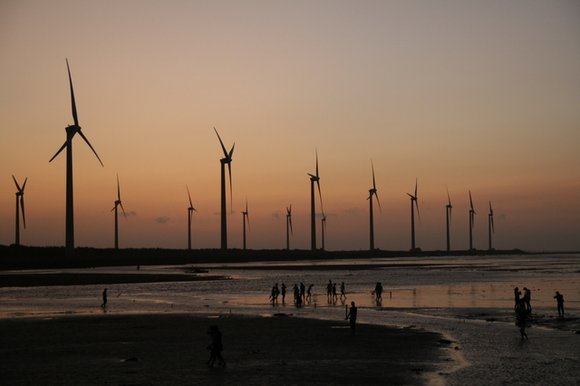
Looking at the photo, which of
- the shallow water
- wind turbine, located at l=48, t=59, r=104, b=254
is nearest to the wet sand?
the shallow water

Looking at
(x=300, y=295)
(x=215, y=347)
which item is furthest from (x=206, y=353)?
(x=300, y=295)

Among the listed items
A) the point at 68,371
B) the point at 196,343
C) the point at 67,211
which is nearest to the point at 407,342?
the point at 196,343

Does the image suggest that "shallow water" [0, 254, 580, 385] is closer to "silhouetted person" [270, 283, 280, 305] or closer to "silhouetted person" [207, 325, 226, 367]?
"silhouetted person" [270, 283, 280, 305]

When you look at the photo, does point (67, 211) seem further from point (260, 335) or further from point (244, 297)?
point (260, 335)

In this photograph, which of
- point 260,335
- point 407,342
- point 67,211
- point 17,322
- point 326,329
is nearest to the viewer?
point 407,342

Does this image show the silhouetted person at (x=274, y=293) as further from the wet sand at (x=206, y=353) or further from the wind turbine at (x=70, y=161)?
the wind turbine at (x=70, y=161)

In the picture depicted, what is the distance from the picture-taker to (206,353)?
31.9m

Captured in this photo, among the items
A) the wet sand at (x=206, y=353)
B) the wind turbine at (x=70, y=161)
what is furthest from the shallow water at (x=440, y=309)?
the wind turbine at (x=70, y=161)

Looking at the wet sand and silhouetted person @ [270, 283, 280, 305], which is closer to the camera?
the wet sand

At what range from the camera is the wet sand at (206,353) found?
26125 millimetres

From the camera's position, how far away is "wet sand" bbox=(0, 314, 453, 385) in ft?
85.7

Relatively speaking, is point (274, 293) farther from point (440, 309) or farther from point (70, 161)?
point (70, 161)

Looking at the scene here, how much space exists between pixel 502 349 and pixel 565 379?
7.24m

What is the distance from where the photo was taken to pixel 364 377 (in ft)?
85.8
